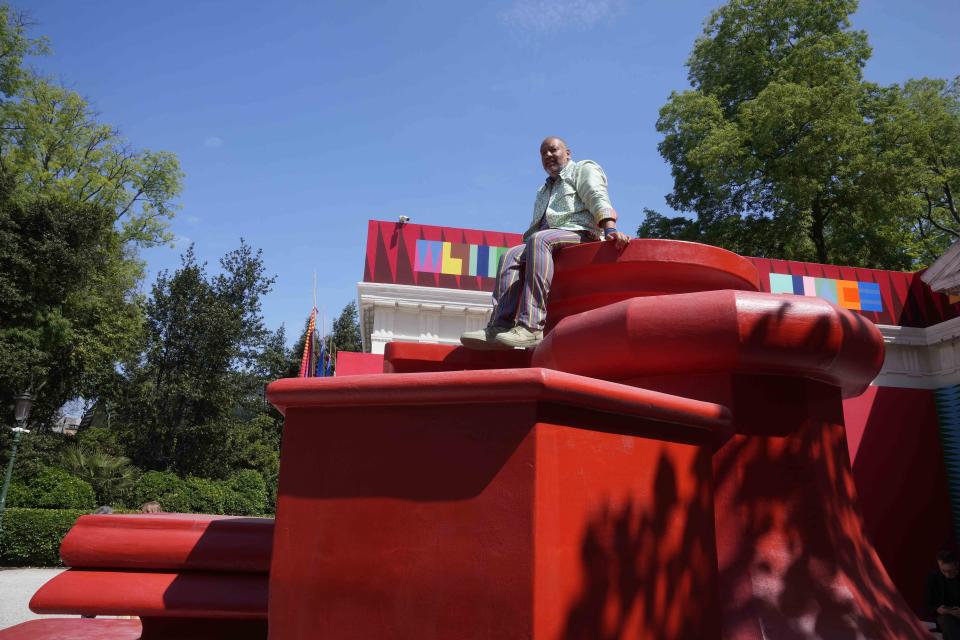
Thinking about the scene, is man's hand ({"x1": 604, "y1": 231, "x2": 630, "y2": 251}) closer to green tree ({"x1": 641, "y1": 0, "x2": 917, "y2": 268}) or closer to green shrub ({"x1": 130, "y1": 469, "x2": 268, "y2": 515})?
green tree ({"x1": 641, "y1": 0, "x2": 917, "y2": 268})

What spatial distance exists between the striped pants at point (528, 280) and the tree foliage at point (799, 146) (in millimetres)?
17556

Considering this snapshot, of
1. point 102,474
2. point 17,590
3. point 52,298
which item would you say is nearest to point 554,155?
point 17,590

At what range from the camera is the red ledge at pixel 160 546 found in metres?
2.51

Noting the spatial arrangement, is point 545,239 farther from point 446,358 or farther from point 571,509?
point 571,509

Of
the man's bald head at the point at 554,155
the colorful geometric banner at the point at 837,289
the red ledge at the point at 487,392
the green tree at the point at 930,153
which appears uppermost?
the green tree at the point at 930,153

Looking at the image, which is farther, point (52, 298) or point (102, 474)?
point (52, 298)

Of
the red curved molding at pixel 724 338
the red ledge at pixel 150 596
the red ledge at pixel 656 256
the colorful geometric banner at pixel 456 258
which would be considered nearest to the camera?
the red ledge at pixel 150 596

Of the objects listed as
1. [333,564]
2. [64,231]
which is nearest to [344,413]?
[333,564]

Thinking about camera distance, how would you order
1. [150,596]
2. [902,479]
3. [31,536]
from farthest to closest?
1. [31,536]
2. [902,479]
3. [150,596]

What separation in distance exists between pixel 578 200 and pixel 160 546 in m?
2.74

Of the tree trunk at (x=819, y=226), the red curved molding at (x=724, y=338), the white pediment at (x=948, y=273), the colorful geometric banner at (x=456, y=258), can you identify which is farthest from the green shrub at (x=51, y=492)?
the tree trunk at (x=819, y=226)

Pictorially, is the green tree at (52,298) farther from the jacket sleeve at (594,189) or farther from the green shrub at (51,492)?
the jacket sleeve at (594,189)

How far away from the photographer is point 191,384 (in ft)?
82.2

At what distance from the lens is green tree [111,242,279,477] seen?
2462 centimetres
